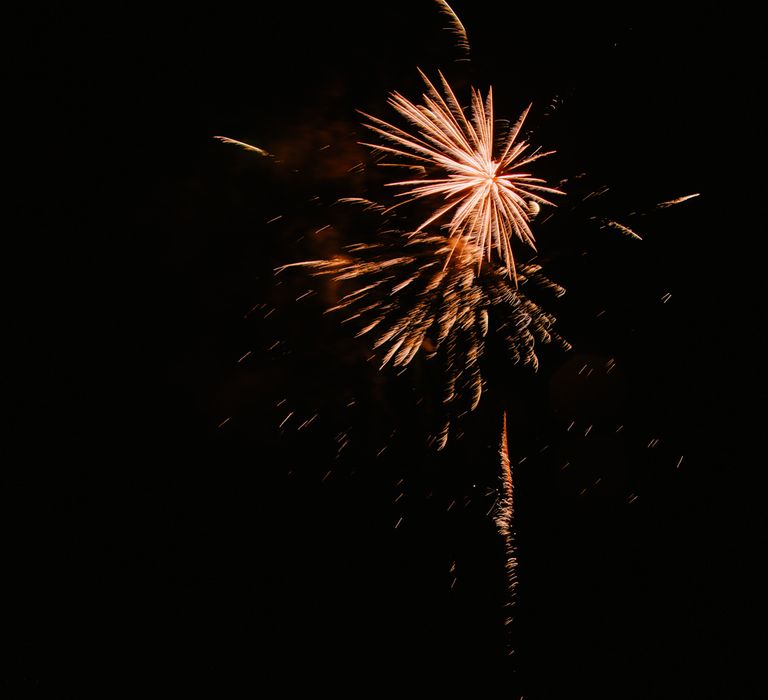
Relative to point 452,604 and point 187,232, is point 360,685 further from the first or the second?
point 187,232

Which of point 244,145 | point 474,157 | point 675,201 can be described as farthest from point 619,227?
point 244,145

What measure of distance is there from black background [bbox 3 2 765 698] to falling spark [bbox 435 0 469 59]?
71 mm

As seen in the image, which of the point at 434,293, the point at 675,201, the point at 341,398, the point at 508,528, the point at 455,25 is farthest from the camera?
the point at 508,528

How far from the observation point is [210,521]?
3.94 m

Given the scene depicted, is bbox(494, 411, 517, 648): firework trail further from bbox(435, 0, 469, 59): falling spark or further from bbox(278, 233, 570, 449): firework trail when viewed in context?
bbox(435, 0, 469, 59): falling spark

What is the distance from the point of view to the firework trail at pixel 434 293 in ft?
9.61

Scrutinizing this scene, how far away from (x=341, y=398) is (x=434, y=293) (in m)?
1.36

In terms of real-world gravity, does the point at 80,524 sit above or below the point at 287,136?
below

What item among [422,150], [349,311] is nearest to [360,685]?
[349,311]

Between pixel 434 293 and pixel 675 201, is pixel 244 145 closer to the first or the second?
pixel 434 293

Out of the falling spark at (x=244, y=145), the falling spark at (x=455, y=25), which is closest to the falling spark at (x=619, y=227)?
the falling spark at (x=455, y=25)

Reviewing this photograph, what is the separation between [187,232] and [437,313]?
193 cm

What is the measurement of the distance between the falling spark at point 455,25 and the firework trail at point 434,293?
1.10m

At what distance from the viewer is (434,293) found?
117 inches
